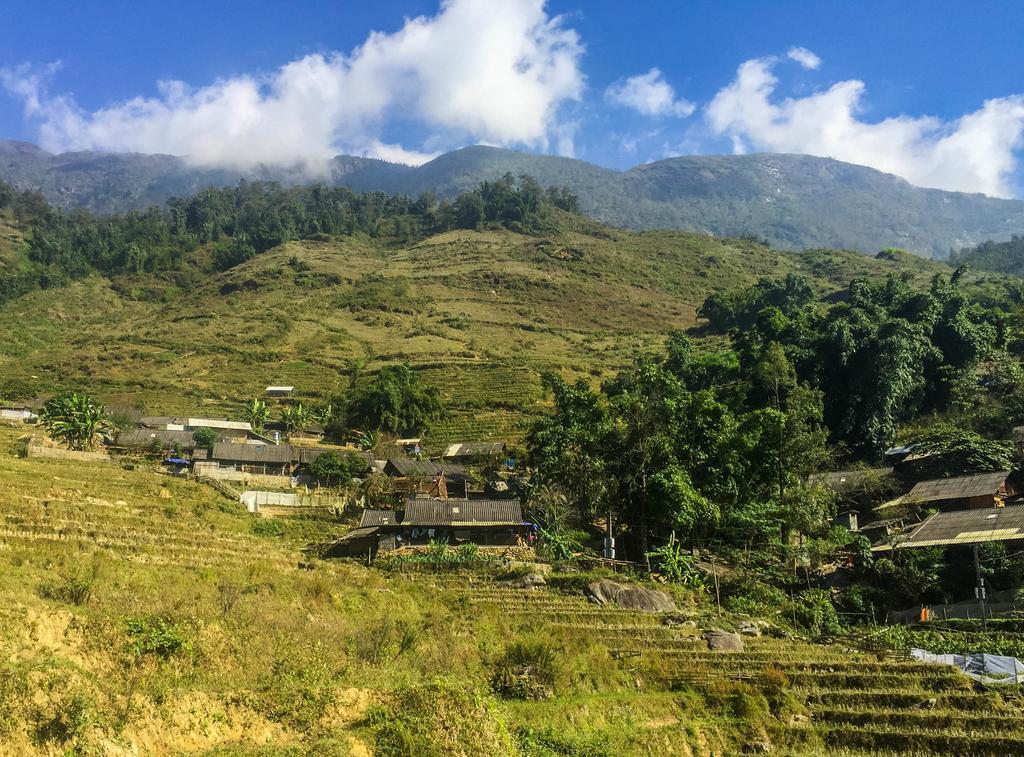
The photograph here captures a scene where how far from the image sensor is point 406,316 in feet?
341

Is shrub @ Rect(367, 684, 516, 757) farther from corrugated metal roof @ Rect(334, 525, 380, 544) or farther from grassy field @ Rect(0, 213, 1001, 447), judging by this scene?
grassy field @ Rect(0, 213, 1001, 447)

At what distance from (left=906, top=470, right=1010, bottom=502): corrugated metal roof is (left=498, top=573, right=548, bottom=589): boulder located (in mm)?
18452

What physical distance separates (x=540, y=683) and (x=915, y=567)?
1800 cm

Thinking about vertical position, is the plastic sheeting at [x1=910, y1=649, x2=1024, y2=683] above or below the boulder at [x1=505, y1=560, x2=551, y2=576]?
below

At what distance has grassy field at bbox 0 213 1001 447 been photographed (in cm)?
7562

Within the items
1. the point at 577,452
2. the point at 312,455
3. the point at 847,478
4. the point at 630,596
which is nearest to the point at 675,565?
the point at 630,596

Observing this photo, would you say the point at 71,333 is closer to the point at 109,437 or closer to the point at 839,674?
the point at 109,437

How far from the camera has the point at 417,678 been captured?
14148 mm

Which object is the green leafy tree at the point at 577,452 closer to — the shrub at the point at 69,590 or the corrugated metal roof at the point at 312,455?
the corrugated metal roof at the point at 312,455

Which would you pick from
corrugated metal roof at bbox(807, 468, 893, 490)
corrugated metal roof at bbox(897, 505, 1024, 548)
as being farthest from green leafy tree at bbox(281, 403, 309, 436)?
corrugated metal roof at bbox(897, 505, 1024, 548)

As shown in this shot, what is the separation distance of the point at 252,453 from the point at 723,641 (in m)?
37.8

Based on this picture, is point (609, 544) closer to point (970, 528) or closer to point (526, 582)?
point (526, 582)

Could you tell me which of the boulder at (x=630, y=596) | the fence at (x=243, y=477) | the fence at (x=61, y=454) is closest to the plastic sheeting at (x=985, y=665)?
the boulder at (x=630, y=596)

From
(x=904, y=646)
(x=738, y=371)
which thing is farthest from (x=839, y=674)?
(x=738, y=371)
